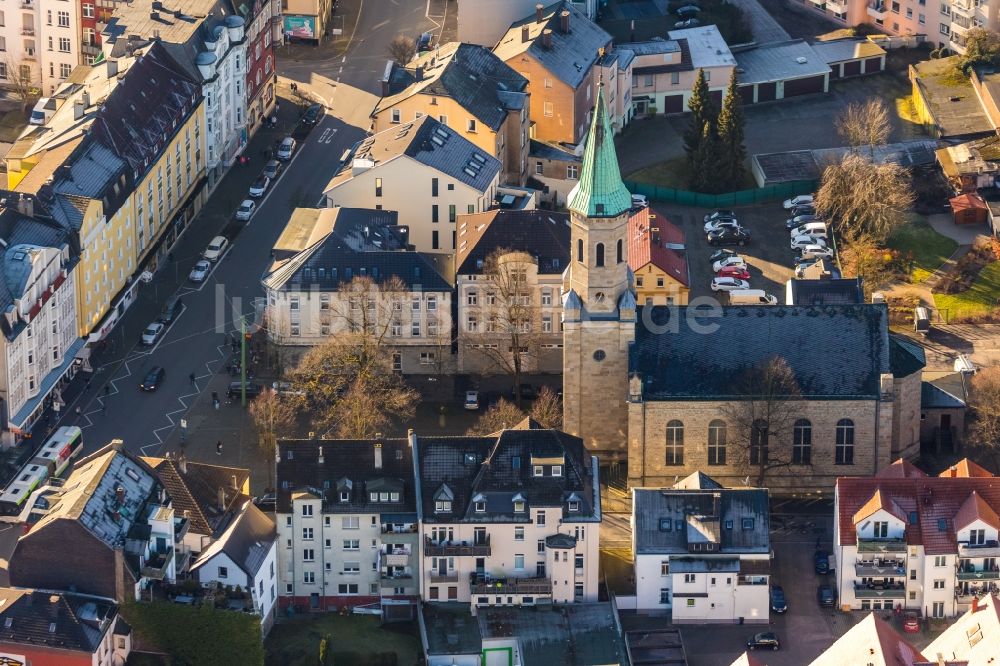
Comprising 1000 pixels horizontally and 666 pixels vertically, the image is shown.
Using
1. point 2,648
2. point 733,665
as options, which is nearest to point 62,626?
point 2,648

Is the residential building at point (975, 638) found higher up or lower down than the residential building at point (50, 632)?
higher up

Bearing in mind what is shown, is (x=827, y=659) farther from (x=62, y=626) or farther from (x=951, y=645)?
(x=62, y=626)

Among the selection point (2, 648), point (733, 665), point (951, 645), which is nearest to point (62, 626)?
point (2, 648)

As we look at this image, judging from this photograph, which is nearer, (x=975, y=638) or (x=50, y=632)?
(x=975, y=638)

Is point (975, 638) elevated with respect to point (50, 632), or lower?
elevated

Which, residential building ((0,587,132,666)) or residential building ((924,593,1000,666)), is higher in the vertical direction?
residential building ((924,593,1000,666))
